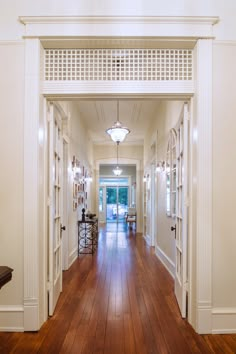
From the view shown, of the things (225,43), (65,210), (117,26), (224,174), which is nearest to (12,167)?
(117,26)

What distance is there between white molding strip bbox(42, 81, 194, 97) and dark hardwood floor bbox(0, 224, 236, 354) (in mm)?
2514

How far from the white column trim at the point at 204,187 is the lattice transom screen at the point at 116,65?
7.0 inches

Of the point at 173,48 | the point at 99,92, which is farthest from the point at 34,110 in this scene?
the point at 173,48

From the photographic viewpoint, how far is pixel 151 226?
25.3ft

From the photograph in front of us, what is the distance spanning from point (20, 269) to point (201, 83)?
8.90 ft

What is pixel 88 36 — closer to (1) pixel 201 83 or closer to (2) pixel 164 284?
(1) pixel 201 83

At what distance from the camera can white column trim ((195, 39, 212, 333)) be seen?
2.69 metres

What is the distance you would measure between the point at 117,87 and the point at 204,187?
4.61 feet

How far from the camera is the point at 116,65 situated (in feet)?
9.39

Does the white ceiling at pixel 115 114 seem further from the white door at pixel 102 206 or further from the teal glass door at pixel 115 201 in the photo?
the teal glass door at pixel 115 201

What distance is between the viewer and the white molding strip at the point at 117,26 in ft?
9.01

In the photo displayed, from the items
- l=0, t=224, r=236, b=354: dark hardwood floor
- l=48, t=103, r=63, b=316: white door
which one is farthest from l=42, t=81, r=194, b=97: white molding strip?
l=0, t=224, r=236, b=354: dark hardwood floor

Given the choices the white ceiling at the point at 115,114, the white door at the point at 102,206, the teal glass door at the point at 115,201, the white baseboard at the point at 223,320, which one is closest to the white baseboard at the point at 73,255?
the white ceiling at the point at 115,114

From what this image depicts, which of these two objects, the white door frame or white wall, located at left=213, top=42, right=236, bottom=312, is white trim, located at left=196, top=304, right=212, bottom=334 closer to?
the white door frame
